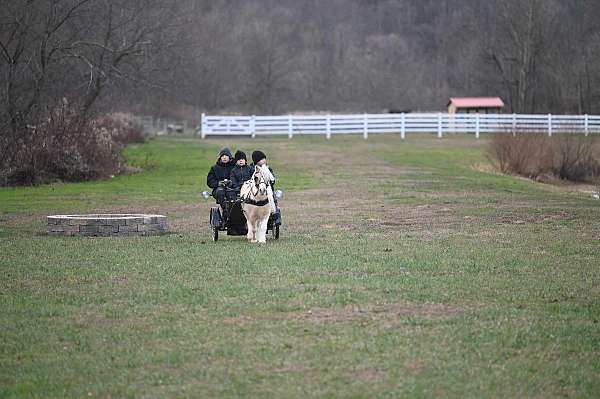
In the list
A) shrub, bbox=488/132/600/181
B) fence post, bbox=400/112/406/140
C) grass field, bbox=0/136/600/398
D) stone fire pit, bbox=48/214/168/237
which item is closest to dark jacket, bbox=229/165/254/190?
grass field, bbox=0/136/600/398

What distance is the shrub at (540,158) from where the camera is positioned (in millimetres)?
40156

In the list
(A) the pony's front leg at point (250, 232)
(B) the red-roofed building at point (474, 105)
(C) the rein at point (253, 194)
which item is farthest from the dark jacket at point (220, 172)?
(B) the red-roofed building at point (474, 105)

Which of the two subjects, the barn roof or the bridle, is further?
the barn roof

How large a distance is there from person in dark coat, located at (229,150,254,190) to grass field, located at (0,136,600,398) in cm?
100

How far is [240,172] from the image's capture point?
16.5 metres

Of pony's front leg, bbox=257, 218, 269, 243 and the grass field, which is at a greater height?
pony's front leg, bbox=257, 218, 269, 243

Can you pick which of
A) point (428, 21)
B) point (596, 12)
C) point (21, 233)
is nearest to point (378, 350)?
point (21, 233)

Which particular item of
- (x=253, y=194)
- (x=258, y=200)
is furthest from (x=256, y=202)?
(x=253, y=194)

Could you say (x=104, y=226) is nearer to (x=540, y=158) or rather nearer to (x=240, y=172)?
(x=240, y=172)

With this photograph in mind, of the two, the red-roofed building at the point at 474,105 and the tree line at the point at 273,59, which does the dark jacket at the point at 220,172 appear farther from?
the red-roofed building at the point at 474,105

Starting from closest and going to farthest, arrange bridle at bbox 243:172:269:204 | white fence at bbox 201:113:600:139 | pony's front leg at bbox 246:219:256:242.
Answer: bridle at bbox 243:172:269:204, pony's front leg at bbox 246:219:256:242, white fence at bbox 201:113:600:139

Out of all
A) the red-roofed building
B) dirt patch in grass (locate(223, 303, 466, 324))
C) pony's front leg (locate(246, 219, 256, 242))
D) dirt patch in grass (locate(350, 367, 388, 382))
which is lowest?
dirt patch in grass (locate(350, 367, 388, 382))

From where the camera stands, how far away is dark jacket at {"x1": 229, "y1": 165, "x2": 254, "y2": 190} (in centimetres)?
1645

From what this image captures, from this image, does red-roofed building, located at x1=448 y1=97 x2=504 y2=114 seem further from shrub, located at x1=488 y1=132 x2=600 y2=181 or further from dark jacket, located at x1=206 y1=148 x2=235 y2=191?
dark jacket, located at x1=206 y1=148 x2=235 y2=191
